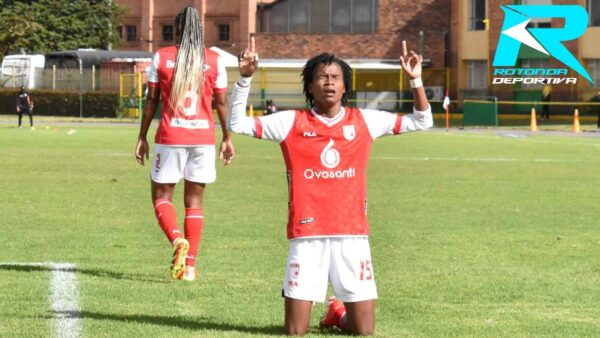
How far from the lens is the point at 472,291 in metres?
10.0

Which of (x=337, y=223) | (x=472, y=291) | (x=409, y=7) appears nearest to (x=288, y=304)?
(x=337, y=223)

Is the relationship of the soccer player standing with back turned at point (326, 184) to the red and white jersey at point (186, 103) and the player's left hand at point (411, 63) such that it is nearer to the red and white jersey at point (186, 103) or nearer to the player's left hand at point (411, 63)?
the player's left hand at point (411, 63)

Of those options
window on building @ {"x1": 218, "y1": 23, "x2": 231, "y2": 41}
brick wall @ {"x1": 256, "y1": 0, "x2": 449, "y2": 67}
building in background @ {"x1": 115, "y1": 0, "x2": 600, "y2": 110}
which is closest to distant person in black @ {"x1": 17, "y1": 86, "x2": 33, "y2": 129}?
building in background @ {"x1": 115, "y1": 0, "x2": 600, "y2": 110}

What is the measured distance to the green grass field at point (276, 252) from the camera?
28.3ft

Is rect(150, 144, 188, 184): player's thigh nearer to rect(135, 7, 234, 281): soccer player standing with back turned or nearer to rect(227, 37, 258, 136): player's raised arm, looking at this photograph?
rect(135, 7, 234, 281): soccer player standing with back turned

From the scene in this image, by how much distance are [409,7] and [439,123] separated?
1835 centimetres

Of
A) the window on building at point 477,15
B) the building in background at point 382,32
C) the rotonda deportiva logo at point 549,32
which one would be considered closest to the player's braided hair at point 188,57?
the building in background at point 382,32

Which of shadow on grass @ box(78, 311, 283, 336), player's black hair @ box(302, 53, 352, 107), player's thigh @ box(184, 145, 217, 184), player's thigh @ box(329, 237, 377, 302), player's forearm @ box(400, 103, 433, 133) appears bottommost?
shadow on grass @ box(78, 311, 283, 336)

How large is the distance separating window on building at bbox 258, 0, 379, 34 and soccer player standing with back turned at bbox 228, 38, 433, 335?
72.7m

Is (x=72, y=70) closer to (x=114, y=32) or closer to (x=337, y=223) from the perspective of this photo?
(x=114, y=32)

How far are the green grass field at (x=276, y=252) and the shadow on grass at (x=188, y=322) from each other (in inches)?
0.8

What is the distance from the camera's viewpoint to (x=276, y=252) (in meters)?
12.6

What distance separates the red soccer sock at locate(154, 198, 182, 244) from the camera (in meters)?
10.6

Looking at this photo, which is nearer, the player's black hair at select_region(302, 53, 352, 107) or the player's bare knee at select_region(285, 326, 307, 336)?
the player's bare knee at select_region(285, 326, 307, 336)
